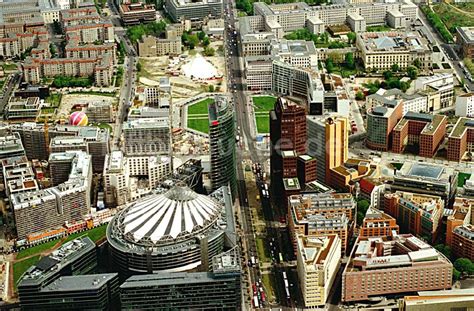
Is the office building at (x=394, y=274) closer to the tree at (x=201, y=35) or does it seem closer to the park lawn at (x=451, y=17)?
the tree at (x=201, y=35)

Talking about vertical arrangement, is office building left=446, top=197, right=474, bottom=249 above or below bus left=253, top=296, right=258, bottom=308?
above

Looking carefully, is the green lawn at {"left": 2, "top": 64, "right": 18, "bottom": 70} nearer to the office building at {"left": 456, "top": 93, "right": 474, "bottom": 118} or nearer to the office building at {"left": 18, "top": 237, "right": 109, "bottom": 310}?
the office building at {"left": 456, "top": 93, "right": 474, "bottom": 118}

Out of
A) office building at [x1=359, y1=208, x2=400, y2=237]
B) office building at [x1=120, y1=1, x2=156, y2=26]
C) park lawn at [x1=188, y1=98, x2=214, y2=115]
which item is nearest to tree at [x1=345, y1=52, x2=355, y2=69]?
park lawn at [x1=188, y1=98, x2=214, y2=115]

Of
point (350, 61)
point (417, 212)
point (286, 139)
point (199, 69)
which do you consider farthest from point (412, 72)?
point (417, 212)

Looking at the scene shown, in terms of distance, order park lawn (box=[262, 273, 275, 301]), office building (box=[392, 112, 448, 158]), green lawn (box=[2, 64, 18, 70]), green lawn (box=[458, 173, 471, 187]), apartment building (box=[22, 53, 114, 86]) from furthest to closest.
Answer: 1. green lawn (box=[2, 64, 18, 70])
2. apartment building (box=[22, 53, 114, 86])
3. office building (box=[392, 112, 448, 158])
4. green lawn (box=[458, 173, 471, 187])
5. park lawn (box=[262, 273, 275, 301])

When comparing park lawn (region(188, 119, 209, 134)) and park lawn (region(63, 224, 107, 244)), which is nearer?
park lawn (region(63, 224, 107, 244))

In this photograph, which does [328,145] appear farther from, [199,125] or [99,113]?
[99,113]
